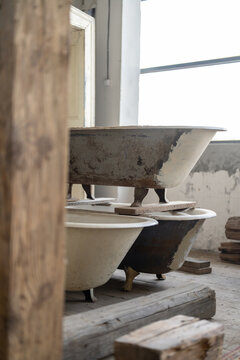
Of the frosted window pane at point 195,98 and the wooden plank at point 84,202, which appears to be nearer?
the wooden plank at point 84,202

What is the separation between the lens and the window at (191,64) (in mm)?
5680

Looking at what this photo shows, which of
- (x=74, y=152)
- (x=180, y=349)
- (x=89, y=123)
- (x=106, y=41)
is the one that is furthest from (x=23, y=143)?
(x=106, y=41)

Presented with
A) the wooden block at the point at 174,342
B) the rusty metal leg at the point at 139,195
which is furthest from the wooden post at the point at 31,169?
the rusty metal leg at the point at 139,195

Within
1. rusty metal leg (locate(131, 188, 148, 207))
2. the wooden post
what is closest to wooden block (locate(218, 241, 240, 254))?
rusty metal leg (locate(131, 188, 148, 207))

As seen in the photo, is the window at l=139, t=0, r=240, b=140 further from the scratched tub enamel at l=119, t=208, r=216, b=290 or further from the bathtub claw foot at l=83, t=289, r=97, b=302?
the bathtub claw foot at l=83, t=289, r=97, b=302

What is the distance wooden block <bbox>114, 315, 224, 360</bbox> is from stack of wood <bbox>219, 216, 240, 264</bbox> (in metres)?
3.00

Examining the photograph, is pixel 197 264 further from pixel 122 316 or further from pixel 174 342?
pixel 174 342

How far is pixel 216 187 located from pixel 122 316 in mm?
3415

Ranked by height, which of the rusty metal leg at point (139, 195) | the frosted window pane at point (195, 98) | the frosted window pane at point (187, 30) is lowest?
the rusty metal leg at point (139, 195)

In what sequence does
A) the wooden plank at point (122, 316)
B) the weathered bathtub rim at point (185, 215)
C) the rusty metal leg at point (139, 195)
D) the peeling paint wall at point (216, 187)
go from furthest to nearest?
the peeling paint wall at point (216, 187) → the rusty metal leg at point (139, 195) → the weathered bathtub rim at point (185, 215) → the wooden plank at point (122, 316)

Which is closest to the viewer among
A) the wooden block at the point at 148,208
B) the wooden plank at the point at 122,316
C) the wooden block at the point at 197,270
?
the wooden plank at the point at 122,316

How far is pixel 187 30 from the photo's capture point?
19.8 ft

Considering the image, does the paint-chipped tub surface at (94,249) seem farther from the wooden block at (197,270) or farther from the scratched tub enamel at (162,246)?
the wooden block at (197,270)

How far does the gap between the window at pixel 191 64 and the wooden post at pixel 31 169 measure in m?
4.32
